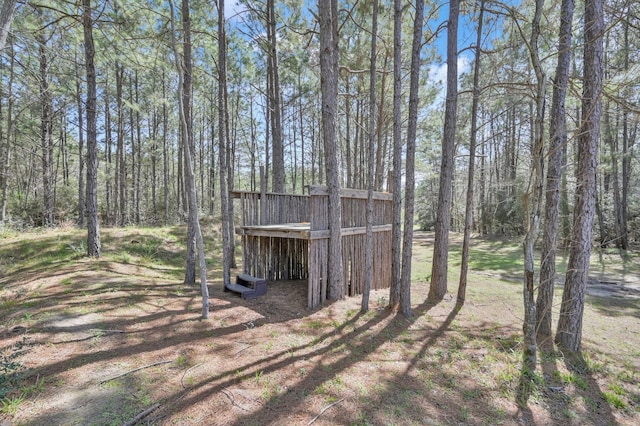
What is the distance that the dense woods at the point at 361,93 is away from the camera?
421cm

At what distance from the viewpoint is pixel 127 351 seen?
3371 mm

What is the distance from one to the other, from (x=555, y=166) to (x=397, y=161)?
2.32m

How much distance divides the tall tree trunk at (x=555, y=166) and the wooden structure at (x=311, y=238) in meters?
3.12

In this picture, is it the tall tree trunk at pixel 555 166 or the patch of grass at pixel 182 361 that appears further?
the tall tree trunk at pixel 555 166

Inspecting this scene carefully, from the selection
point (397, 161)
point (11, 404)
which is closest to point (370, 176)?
point (397, 161)

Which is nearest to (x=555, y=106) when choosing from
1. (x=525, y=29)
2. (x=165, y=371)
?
(x=525, y=29)

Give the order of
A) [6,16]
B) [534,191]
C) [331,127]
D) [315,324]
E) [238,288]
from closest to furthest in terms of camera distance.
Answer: [6,16] → [534,191] → [315,324] → [331,127] → [238,288]

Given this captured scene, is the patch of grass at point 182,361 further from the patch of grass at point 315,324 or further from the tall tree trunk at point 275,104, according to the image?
the tall tree trunk at point 275,104

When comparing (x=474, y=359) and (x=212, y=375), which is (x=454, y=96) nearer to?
(x=474, y=359)

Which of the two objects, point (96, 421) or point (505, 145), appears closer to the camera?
point (96, 421)

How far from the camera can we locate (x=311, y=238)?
208 inches

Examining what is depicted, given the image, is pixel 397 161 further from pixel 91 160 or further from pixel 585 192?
pixel 91 160

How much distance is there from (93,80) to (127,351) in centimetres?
699

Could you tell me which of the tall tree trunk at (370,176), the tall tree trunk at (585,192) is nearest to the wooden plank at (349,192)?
the tall tree trunk at (370,176)
